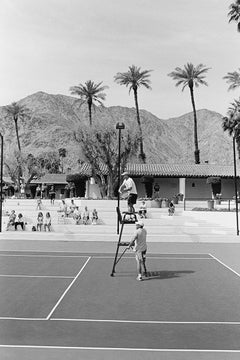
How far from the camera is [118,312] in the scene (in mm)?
9766

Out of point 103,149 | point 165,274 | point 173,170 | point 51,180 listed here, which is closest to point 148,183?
point 173,170

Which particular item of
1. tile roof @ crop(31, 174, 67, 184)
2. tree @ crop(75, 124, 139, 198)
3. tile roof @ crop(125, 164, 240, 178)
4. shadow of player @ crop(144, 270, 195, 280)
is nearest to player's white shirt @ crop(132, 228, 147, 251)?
shadow of player @ crop(144, 270, 195, 280)

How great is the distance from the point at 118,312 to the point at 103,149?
130ft

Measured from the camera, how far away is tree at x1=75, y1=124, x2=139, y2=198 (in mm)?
48312

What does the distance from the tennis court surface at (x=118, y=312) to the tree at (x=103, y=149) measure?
104 feet

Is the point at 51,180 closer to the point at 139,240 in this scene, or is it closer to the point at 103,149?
the point at 103,149

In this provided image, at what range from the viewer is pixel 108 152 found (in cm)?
4841

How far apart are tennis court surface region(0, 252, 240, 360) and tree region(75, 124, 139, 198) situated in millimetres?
31551

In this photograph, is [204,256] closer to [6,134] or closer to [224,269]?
[224,269]

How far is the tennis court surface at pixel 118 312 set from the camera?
7066 millimetres

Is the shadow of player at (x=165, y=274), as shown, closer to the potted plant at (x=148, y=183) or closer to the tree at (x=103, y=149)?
the tree at (x=103, y=149)

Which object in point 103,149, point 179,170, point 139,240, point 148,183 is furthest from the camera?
point 179,170

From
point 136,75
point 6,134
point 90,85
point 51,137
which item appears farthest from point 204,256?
point 6,134

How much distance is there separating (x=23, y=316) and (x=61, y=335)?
1.67 m
